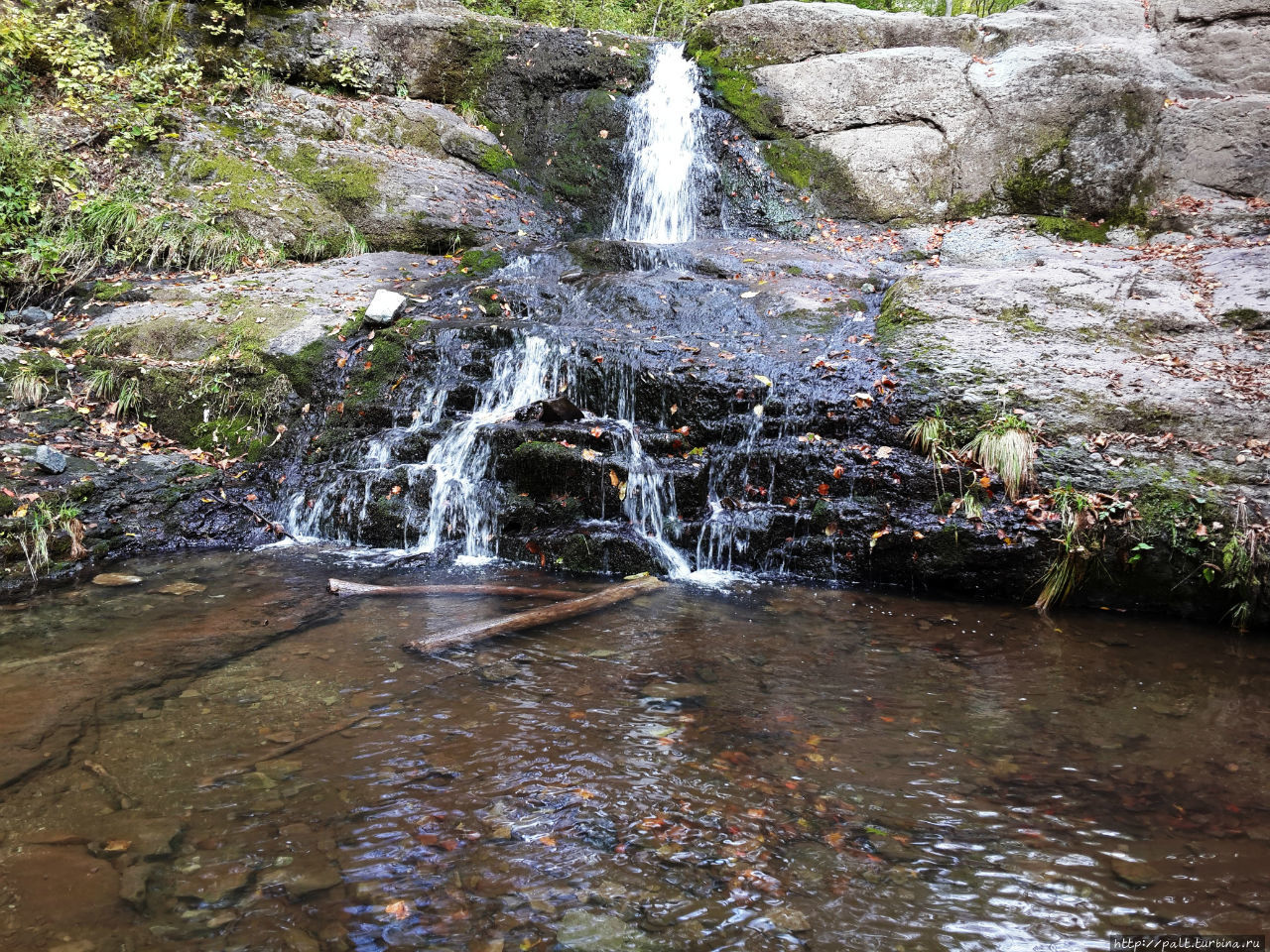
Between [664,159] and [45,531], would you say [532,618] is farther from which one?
[664,159]

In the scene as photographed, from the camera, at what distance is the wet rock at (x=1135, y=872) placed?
2.67 meters

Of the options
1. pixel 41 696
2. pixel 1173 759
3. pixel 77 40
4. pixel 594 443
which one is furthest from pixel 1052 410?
pixel 77 40

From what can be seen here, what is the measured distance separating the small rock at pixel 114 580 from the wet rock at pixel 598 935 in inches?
192

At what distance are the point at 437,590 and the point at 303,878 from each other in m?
3.26

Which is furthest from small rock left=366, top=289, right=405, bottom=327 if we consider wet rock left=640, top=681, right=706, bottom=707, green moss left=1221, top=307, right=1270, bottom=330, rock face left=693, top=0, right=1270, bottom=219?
green moss left=1221, top=307, right=1270, bottom=330

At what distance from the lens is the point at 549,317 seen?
8797mm

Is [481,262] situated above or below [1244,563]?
above

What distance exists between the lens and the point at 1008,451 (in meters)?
5.95

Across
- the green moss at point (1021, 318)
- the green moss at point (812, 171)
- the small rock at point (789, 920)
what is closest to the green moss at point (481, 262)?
the green moss at point (812, 171)

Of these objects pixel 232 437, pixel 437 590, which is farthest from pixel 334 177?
pixel 437 590

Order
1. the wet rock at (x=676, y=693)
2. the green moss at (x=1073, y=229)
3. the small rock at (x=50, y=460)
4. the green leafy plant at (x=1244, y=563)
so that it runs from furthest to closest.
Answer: the green moss at (x=1073, y=229) → the small rock at (x=50, y=460) → the green leafy plant at (x=1244, y=563) → the wet rock at (x=676, y=693)

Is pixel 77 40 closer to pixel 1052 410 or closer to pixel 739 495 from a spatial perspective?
pixel 739 495

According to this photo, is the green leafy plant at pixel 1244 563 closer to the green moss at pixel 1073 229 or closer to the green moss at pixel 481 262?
the green moss at pixel 1073 229

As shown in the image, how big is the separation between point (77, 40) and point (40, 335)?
480 centimetres
